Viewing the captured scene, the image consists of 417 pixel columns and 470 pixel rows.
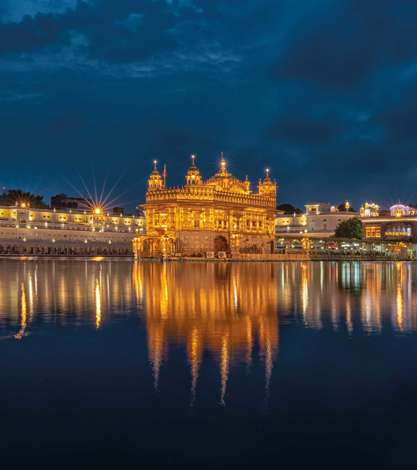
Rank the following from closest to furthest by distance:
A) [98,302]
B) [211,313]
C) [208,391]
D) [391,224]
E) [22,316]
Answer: [208,391] < [22,316] < [211,313] < [98,302] < [391,224]

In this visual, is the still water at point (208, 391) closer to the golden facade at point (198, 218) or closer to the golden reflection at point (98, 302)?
the golden reflection at point (98, 302)

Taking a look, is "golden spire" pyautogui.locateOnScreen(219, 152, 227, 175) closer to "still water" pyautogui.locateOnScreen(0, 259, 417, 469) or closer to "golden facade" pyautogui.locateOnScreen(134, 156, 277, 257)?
"golden facade" pyautogui.locateOnScreen(134, 156, 277, 257)

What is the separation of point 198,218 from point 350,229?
159ft

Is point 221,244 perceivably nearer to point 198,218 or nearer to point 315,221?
point 198,218

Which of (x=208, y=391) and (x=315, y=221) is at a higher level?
(x=315, y=221)

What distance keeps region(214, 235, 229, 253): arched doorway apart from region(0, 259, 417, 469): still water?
286 ft

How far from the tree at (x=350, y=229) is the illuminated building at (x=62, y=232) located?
147ft

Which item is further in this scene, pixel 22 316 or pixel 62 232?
pixel 62 232

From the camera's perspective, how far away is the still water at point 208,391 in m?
7.02

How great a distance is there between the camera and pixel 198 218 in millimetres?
102500

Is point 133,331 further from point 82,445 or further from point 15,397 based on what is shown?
point 82,445

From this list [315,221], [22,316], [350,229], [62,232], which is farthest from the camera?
[315,221]

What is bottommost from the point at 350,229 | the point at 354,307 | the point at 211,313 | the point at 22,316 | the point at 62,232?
the point at 354,307

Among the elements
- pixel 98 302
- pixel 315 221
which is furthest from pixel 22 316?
pixel 315 221
